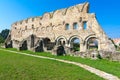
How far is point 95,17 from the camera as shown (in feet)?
87.9

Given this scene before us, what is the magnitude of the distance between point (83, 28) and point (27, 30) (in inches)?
662

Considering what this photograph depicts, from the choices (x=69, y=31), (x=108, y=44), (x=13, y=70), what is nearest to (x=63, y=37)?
(x=69, y=31)

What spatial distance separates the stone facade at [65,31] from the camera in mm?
25828

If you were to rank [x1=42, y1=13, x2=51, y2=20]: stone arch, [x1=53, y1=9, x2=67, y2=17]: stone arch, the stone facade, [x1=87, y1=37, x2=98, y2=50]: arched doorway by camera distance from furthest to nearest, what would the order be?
1. [x1=42, y1=13, x2=51, y2=20]: stone arch
2. [x1=53, y1=9, x2=67, y2=17]: stone arch
3. [x1=87, y1=37, x2=98, y2=50]: arched doorway
4. the stone facade

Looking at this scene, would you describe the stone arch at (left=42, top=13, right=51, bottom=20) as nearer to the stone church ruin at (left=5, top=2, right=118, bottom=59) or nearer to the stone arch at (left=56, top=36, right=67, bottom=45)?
the stone church ruin at (left=5, top=2, right=118, bottom=59)

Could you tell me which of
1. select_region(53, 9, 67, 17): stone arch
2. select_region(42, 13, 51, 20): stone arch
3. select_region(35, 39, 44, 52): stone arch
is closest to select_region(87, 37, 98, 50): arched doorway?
select_region(53, 9, 67, 17): stone arch

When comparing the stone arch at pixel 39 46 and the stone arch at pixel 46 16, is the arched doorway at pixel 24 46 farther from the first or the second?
the stone arch at pixel 46 16

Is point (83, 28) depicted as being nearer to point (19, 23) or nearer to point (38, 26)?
point (38, 26)

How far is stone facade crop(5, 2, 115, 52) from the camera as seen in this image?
25828 mm

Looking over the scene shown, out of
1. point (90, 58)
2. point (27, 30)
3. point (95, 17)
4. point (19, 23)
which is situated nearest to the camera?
point (90, 58)

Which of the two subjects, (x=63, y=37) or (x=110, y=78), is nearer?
(x=110, y=78)

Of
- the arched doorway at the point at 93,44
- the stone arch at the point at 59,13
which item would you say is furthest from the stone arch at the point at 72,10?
the arched doorway at the point at 93,44

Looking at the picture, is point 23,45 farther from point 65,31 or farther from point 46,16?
point 46,16

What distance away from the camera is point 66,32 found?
30469 mm
